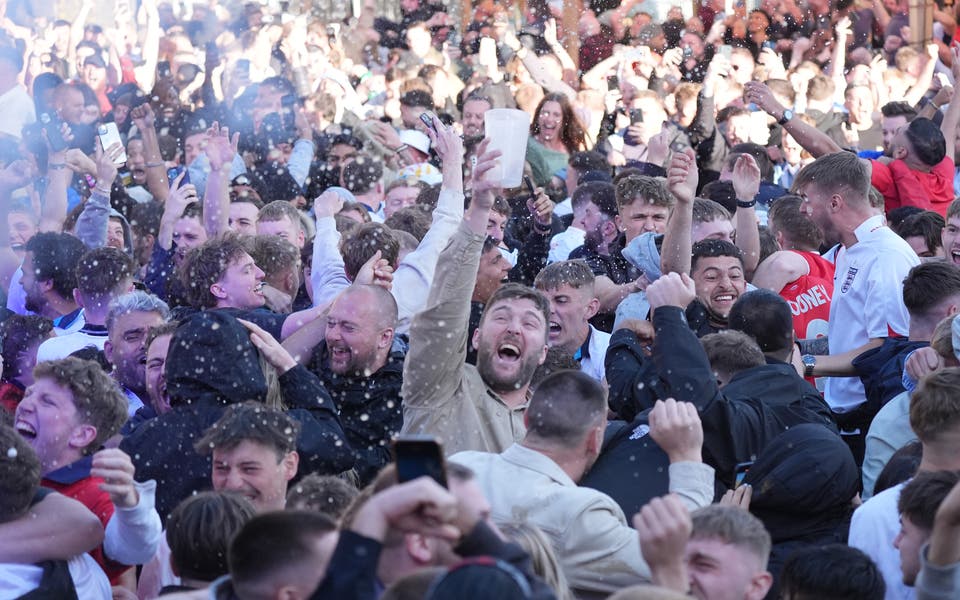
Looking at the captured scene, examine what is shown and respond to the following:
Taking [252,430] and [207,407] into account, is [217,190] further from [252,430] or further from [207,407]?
[252,430]

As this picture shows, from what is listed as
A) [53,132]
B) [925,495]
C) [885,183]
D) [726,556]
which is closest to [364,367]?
[726,556]

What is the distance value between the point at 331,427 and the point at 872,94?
10140 millimetres

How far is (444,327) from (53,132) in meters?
6.59

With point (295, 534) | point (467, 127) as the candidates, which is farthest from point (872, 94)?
point (295, 534)

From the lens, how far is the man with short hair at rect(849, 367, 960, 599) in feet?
14.2

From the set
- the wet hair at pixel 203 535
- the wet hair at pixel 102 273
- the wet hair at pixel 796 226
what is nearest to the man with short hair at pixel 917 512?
the wet hair at pixel 203 535

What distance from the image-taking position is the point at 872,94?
14.0m

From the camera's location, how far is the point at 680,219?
6.57 m

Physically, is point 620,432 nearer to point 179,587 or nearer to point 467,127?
point 179,587

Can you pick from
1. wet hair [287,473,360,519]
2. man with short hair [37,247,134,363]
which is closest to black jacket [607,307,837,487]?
wet hair [287,473,360,519]

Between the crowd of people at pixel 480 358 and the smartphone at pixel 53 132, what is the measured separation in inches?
1.9

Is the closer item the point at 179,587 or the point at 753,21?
the point at 179,587

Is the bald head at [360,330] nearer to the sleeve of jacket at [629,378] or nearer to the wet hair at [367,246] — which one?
the sleeve of jacket at [629,378]

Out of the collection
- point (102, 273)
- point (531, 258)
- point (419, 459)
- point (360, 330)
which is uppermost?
point (419, 459)
